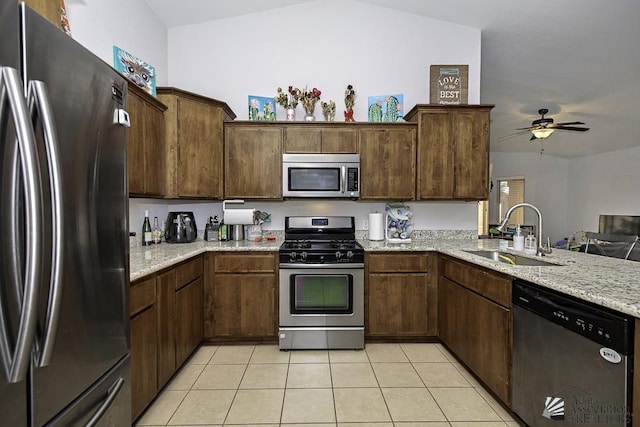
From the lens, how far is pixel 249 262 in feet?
9.34

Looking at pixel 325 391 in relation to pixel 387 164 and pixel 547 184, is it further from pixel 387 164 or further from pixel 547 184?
pixel 547 184

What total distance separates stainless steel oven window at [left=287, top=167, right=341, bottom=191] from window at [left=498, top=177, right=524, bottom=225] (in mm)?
6758

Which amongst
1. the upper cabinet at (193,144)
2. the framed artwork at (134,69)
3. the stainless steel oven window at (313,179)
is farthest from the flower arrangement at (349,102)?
the framed artwork at (134,69)

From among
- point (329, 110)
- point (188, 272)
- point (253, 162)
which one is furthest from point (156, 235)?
point (329, 110)

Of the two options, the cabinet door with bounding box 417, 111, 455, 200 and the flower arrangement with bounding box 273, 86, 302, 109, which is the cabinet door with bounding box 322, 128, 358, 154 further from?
the cabinet door with bounding box 417, 111, 455, 200

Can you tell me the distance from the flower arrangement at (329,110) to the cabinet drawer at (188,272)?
73.6 inches

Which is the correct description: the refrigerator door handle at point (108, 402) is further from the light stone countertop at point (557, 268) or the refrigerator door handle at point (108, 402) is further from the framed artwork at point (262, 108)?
the framed artwork at point (262, 108)

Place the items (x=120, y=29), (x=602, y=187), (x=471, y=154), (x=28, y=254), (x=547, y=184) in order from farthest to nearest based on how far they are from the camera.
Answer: (x=547, y=184), (x=602, y=187), (x=471, y=154), (x=120, y=29), (x=28, y=254)

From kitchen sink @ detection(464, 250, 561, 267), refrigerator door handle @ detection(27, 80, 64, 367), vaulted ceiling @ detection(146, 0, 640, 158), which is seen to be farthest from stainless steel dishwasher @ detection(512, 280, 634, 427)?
vaulted ceiling @ detection(146, 0, 640, 158)

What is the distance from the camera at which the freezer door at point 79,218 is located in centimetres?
81

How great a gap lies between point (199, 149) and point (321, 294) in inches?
69.0

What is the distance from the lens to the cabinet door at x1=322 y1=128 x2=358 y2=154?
318 cm

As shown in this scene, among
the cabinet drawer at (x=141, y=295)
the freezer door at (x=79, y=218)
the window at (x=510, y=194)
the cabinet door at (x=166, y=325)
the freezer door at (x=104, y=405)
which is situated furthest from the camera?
the window at (x=510, y=194)

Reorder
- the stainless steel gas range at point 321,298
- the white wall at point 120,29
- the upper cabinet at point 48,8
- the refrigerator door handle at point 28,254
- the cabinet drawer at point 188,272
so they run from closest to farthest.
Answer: the refrigerator door handle at point 28,254
the upper cabinet at point 48,8
the white wall at point 120,29
the cabinet drawer at point 188,272
the stainless steel gas range at point 321,298
